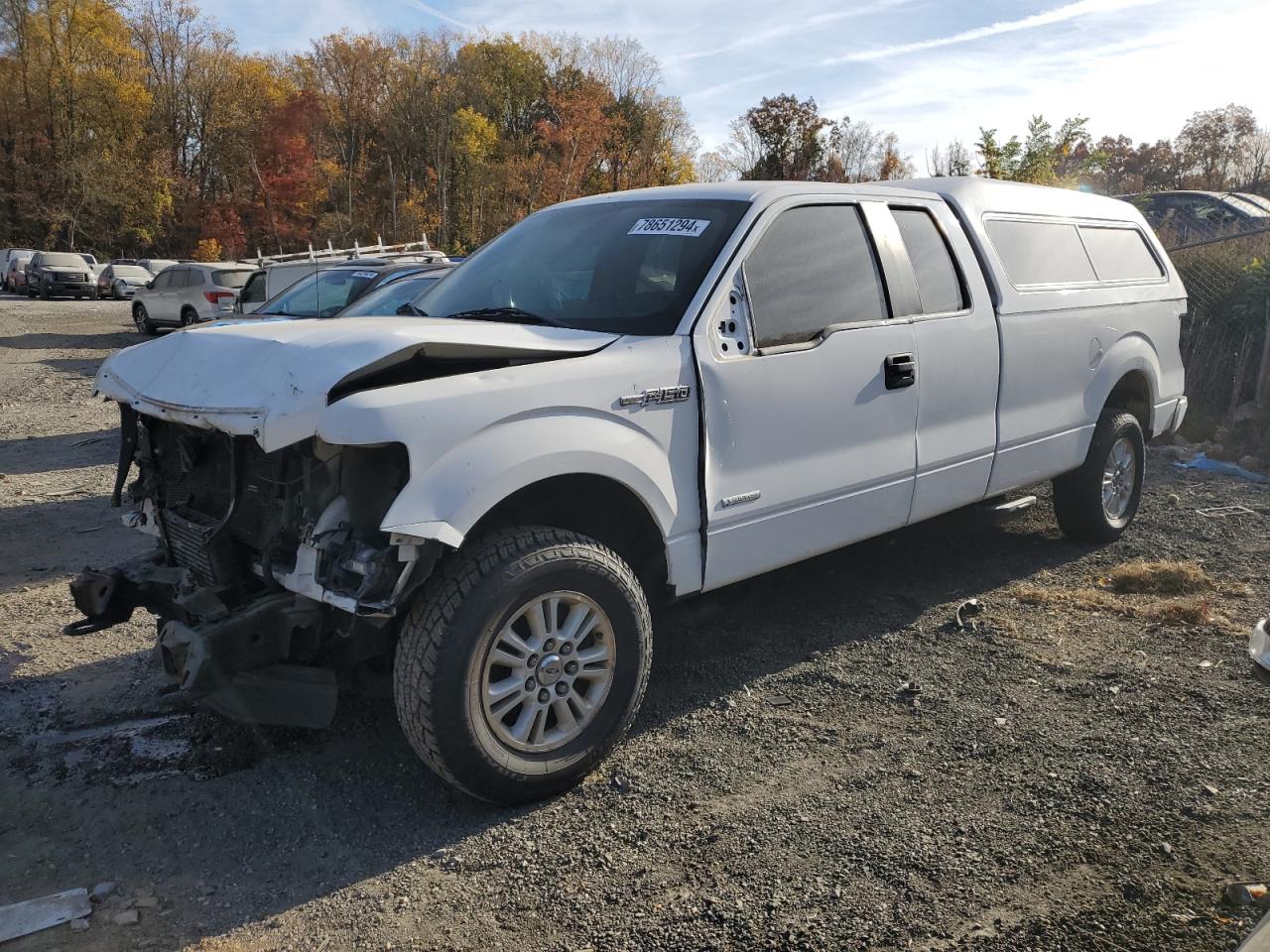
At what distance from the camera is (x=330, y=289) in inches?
435

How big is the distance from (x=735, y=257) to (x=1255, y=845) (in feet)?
8.52

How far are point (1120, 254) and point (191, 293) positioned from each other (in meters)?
19.6

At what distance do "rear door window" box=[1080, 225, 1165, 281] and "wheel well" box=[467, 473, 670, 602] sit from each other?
372 centimetres

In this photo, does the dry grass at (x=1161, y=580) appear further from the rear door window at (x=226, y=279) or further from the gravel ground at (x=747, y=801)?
the rear door window at (x=226, y=279)

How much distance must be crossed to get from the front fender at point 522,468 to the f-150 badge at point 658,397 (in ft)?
0.23

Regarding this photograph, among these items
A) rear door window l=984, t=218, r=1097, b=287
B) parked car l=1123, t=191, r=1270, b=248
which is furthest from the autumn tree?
rear door window l=984, t=218, r=1097, b=287

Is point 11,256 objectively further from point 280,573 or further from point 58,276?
point 280,573

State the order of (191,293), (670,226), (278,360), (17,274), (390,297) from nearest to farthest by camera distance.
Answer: (278,360) < (670,226) < (390,297) < (191,293) < (17,274)

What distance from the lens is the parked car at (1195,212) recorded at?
12.9 metres

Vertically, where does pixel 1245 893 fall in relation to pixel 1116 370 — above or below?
below

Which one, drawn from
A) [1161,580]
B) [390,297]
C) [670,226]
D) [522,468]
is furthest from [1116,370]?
[390,297]

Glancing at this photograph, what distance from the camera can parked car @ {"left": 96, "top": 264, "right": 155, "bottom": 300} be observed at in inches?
1458

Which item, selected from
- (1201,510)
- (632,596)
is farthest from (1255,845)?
(1201,510)

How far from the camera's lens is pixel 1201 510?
23.5ft
